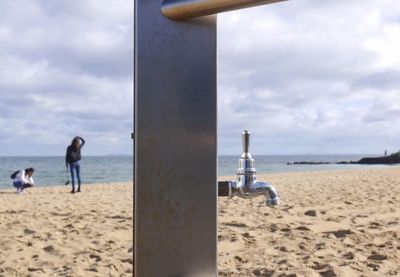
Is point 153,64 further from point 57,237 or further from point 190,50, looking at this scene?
point 57,237

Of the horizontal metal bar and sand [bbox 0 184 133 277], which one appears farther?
sand [bbox 0 184 133 277]

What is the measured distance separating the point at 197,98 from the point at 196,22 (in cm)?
15

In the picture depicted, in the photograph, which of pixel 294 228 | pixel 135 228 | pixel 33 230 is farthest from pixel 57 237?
pixel 135 228

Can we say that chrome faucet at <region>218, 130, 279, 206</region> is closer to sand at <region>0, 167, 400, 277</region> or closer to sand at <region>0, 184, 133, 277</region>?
sand at <region>0, 167, 400, 277</region>

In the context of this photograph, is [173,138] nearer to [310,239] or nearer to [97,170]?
[310,239]

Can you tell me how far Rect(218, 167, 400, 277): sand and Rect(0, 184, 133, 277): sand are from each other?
1.12 meters

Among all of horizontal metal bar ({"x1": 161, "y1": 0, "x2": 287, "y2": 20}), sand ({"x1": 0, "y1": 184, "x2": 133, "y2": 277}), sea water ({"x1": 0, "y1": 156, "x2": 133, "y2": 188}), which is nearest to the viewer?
horizontal metal bar ({"x1": 161, "y1": 0, "x2": 287, "y2": 20})

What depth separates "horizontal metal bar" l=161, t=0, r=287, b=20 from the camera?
763 millimetres

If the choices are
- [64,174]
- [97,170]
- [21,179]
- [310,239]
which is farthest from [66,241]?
[97,170]

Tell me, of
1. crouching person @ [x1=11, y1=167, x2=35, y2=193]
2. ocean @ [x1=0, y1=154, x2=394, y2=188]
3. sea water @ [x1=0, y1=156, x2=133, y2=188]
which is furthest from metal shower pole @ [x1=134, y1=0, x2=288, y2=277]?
crouching person @ [x1=11, y1=167, x2=35, y2=193]

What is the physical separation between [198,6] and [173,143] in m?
0.25

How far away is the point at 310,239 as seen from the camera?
4992 mm

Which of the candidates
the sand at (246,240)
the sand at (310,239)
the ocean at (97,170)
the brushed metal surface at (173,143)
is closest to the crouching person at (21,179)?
the ocean at (97,170)

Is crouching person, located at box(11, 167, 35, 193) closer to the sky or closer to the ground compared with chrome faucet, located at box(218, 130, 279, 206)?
closer to the ground
